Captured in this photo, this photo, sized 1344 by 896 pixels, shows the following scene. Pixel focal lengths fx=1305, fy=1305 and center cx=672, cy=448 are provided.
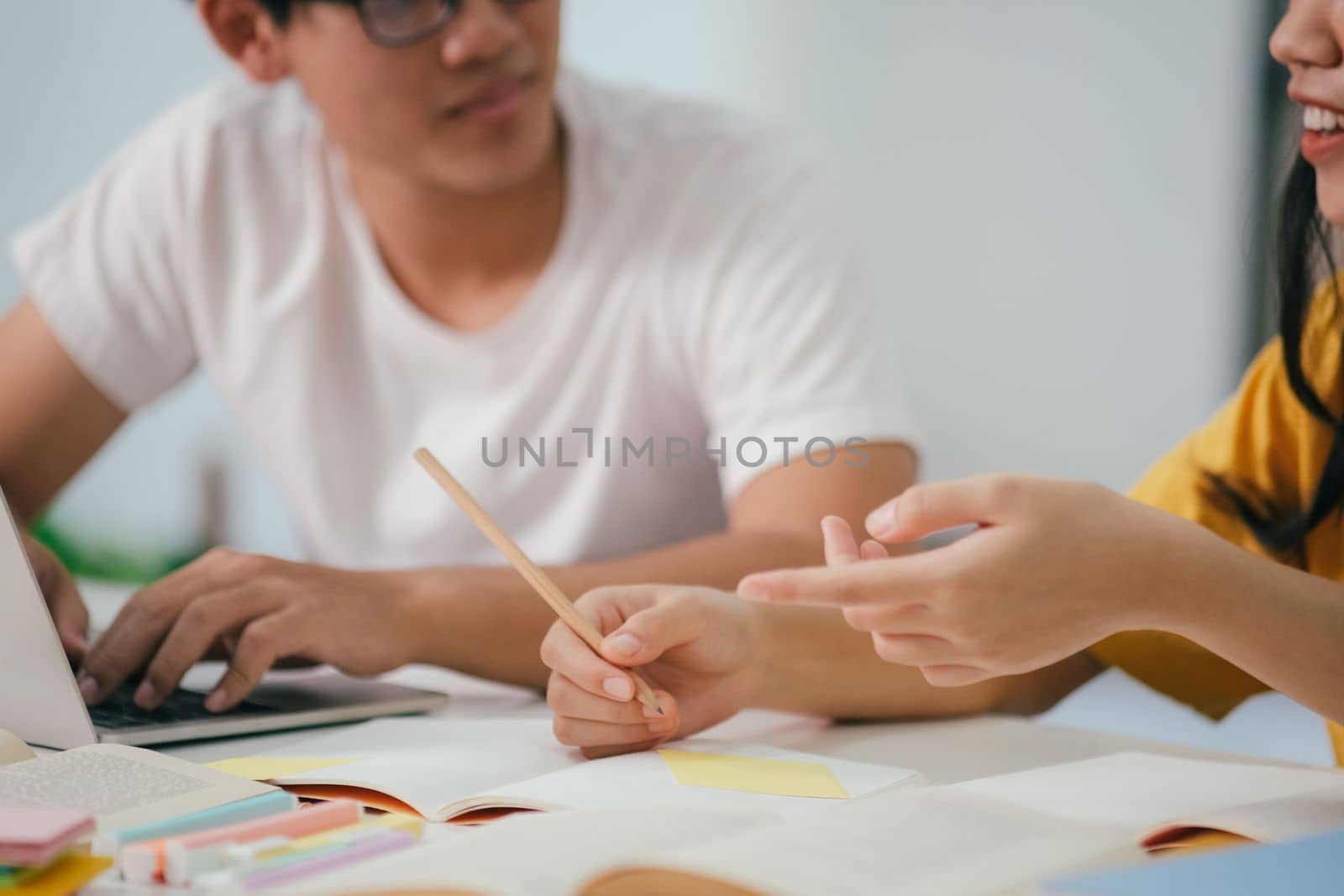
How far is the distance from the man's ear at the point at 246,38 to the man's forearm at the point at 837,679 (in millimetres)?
671

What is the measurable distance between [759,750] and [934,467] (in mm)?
2252

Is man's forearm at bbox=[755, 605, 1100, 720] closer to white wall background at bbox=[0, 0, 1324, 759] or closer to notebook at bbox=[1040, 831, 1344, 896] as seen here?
notebook at bbox=[1040, 831, 1344, 896]

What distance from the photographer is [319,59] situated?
103 centimetres

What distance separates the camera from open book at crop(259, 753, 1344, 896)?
1.29 ft

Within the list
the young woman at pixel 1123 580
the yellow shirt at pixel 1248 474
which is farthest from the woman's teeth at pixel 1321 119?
the yellow shirt at pixel 1248 474

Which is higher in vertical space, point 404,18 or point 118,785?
point 404,18

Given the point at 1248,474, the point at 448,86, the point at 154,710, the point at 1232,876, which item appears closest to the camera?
the point at 1232,876

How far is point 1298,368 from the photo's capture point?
2.72 feet

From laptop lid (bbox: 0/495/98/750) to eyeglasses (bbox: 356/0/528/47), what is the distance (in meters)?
0.49

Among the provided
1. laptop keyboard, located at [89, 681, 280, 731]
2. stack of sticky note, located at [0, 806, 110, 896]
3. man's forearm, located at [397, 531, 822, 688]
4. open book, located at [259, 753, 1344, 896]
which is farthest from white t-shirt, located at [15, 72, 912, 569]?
stack of sticky note, located at [0, 806, 110, 896]

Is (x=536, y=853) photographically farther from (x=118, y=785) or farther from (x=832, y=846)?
(x=118, y=785)

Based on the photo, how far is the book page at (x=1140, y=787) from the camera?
51 centimetres

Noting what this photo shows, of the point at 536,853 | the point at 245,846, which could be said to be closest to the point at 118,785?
the point at 245,846

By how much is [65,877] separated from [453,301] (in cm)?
80
